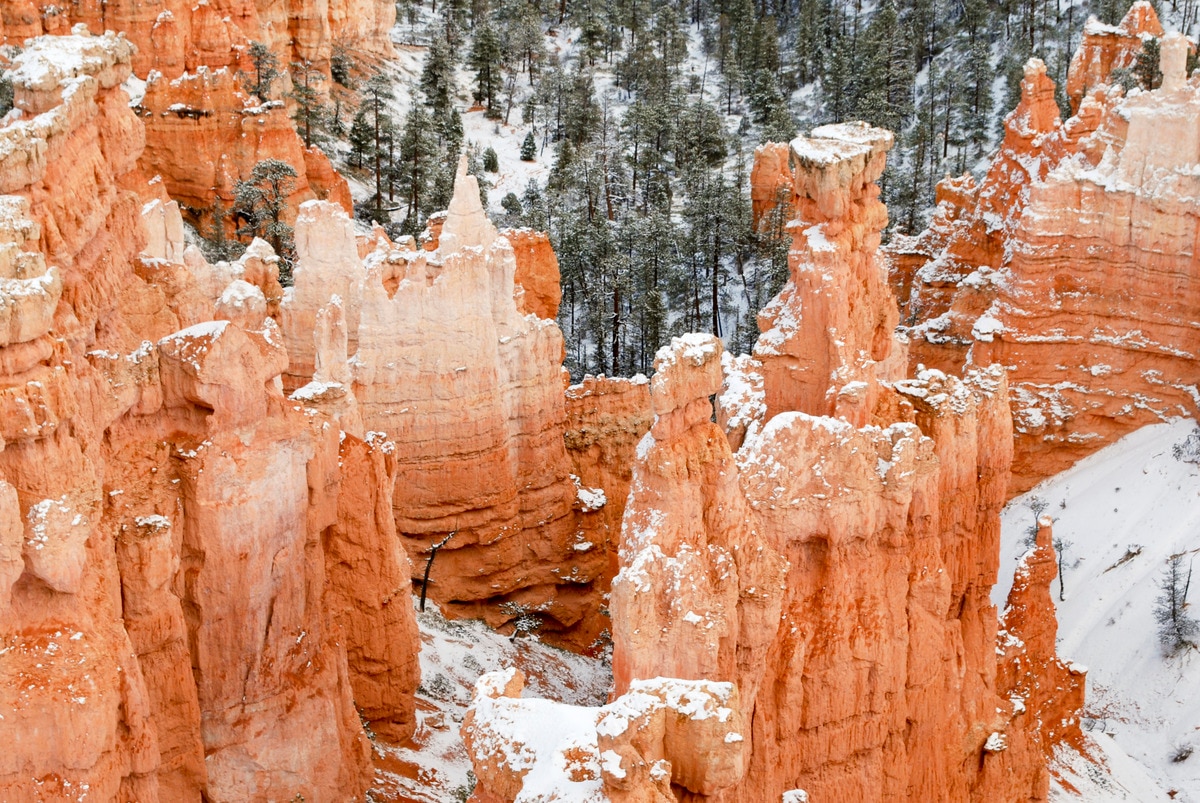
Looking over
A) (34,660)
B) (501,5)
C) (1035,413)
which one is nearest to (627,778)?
(34,660)

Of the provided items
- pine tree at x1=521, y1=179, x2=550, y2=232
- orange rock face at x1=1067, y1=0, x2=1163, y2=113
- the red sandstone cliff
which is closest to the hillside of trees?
pine tree at x1=521, y1=179, x2=550, y2=232

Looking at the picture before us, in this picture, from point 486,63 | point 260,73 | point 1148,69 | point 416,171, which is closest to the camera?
point 1148,69

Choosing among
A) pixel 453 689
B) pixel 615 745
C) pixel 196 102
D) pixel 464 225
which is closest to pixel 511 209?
pixel 196 102

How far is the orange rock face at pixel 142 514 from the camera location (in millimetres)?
17938

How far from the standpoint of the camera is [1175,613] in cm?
3766

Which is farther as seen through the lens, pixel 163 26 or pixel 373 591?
pixel 163 26

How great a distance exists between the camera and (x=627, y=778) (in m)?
15.1

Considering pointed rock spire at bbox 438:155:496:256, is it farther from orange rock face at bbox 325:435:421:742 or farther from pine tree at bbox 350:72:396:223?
pine tree at bbox 350:72:396:223

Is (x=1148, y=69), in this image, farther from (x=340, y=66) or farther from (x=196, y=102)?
(x=340, y=66)

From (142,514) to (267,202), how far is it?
114 ft

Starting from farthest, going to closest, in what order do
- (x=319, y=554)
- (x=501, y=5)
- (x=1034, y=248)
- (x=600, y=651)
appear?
(x=501, y=5), (x=1034, y=248), (x=600, y=651), (x=319, y=554)

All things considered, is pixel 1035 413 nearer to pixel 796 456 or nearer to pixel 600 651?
pixel 600 651

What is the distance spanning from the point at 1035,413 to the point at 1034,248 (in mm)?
4803

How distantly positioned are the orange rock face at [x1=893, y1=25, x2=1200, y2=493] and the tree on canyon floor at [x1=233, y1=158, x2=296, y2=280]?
22825 millimetres
